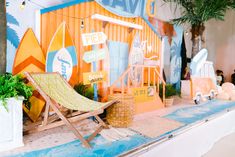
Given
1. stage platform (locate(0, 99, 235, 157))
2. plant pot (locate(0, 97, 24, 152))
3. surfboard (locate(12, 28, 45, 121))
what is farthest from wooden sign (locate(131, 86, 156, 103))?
plant pot (locate(0, 97, 24, 152))

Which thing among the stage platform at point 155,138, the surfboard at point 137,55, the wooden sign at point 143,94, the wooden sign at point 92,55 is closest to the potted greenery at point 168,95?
the stage platform at point 155,138

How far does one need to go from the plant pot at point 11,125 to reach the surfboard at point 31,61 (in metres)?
0.57

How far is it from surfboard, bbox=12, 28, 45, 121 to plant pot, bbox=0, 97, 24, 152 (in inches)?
22.3

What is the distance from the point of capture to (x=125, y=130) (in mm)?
2441

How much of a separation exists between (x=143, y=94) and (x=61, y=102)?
1.58 meters

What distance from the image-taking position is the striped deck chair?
191 cm

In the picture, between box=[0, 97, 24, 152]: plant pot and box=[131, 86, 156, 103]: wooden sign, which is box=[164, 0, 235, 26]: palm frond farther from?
box=[0, 97, 24, 152]: plant pot

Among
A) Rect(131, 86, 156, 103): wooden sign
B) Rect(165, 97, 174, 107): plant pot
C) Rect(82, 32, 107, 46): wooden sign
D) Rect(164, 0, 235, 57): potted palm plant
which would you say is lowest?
Rect(165, 97, 174, 107): plant pot

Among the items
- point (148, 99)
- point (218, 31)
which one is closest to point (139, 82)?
point (148, 99)

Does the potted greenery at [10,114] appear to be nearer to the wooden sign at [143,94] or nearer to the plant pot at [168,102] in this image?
the wooden sign at [143,94]

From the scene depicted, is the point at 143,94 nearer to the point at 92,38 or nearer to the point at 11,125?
the point at 92,38

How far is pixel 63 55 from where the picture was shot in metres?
2.79

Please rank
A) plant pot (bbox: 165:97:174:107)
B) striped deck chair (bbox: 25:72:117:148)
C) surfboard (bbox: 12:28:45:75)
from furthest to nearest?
plant pot (bbox: 165:97:174:107) < surfboard (bbox: 12:28:45:75) < striped deck chair (bbox: 25:72:117:148)

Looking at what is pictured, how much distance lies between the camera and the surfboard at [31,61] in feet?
8.00
